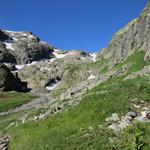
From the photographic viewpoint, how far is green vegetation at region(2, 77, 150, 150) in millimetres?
26344

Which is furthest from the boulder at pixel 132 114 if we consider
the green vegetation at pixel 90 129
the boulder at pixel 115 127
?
the boulder at pixel 115 127

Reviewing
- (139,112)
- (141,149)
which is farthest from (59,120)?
(141,149)

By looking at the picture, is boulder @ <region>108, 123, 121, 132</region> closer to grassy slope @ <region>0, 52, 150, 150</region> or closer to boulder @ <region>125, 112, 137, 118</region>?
grassy slope @ <region>0, 52, 150, 150</region>

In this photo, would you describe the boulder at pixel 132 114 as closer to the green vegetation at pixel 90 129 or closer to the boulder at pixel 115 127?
the green vegetation at pixel 90 129

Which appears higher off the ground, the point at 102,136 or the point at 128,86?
the point at 128,86

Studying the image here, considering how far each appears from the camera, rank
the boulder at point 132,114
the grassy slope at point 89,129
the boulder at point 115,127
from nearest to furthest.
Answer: the grassy slope at point 89,129 → the boulder at point 115,127 → the boulder at point 132,114

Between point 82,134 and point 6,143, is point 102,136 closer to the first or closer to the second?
point 82,134

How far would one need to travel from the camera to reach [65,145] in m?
28.1

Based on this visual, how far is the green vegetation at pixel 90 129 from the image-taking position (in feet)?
86.4

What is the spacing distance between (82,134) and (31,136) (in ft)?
15.8

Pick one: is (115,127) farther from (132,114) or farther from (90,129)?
(132,114)

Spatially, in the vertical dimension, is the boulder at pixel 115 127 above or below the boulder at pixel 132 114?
below

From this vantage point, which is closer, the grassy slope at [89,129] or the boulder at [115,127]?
the grassy slope at [89,129]

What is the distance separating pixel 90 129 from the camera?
29.8 m
